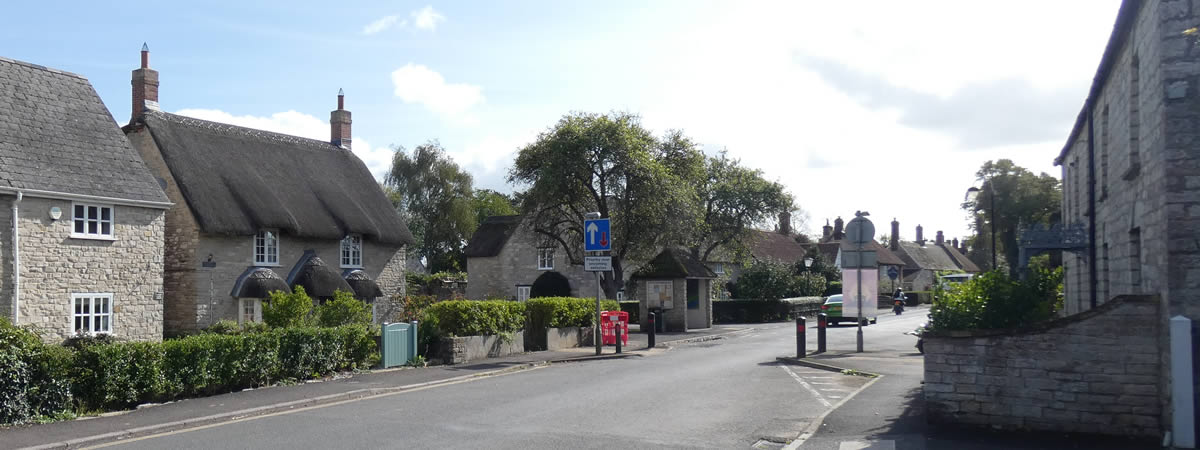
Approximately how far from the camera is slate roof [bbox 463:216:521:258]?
145 ft

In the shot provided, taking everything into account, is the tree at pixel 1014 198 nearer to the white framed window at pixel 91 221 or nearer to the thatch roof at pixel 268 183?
the thatch roof at pixel 268 183

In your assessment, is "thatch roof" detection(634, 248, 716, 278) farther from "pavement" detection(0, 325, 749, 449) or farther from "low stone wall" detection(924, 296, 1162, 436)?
"low stone wall" detection(924, 296, 1162, 436)

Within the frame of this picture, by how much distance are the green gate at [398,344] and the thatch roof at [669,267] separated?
57.3 feet

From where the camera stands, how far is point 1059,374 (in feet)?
32.7

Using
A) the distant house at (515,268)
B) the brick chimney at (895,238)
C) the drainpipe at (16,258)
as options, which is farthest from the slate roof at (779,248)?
the drainpipe at (16,258)

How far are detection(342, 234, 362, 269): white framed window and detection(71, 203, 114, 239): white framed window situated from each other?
34.9 ft

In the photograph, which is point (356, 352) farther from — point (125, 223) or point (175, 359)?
point (125, 223)

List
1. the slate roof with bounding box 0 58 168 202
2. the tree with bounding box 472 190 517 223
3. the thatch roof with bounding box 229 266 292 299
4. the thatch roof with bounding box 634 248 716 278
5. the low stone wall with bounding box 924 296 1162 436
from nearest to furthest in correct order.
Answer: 1. the low stone wall with bounding box 924 296 1162 436
2. the slate roof with bounding box 0 58 168 202
3. the thatch roof with bounding box 229 266 292 299
4. the thatch roof with bounding box 634 248 716 278
5. the tree with bounding box 472 190 517 223

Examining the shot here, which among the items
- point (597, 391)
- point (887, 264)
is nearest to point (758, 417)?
point (597, 391)

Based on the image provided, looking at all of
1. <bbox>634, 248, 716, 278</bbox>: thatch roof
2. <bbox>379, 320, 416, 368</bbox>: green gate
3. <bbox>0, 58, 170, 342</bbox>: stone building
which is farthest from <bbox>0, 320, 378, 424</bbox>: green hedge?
<bbox>634, 248, 716, 278</bbox>: thatch roof

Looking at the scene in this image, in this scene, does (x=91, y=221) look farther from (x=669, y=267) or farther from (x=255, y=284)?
(x=669, y=267)

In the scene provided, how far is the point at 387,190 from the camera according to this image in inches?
2534

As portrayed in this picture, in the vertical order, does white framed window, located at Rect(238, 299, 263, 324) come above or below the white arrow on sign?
below

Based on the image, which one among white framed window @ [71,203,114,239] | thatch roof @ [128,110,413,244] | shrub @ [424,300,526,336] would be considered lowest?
shrub @ [424,300,526,336]
